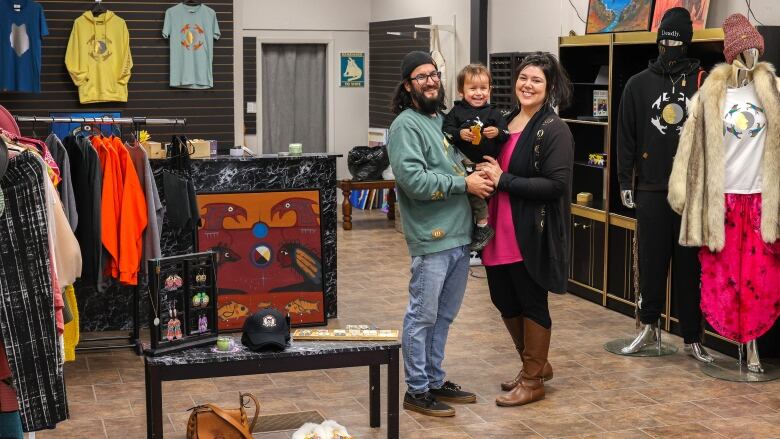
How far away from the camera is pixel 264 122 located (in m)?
13.9

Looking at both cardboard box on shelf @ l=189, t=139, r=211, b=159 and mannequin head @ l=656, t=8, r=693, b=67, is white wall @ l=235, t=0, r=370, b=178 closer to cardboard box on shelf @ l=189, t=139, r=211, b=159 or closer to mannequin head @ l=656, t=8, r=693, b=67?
cardboard box on shelf @ l=189, t=139, r=211, b=159

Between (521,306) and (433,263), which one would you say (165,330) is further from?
(521,306)

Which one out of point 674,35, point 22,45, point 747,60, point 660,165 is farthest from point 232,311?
point 22,45

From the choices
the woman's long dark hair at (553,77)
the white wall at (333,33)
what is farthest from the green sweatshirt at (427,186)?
the white wall at (333,33)

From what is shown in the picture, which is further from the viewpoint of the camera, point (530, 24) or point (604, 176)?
point (530, 24)

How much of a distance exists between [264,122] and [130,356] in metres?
7.80

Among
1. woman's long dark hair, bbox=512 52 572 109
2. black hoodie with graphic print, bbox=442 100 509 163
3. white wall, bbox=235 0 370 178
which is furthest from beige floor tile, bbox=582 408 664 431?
white wall, bbox=235 0 370 178

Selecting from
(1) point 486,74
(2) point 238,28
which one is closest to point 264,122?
(2) point 238,28

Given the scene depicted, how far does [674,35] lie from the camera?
6199mm

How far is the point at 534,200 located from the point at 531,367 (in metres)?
0.84

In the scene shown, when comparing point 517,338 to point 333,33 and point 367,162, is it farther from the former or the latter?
point 333,33

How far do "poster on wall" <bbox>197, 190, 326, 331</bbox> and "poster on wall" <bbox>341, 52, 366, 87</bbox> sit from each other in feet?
23.0

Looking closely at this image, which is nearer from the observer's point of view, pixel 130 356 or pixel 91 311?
pixel 130 356

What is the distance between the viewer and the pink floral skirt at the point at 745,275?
586 cm
